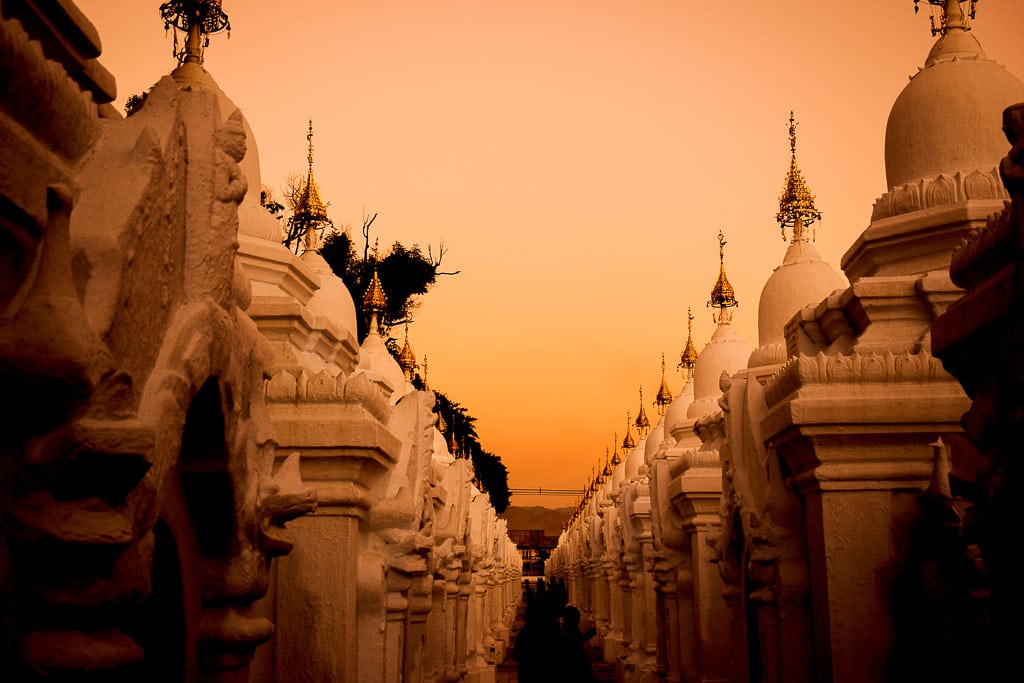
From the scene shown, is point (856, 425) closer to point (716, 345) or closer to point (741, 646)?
point (741, 646)

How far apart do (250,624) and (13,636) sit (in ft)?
6.73

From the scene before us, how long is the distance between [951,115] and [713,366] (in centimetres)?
800

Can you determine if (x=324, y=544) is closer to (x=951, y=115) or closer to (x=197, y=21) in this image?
(x=197, y=21)

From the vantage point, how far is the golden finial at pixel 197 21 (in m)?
9.14

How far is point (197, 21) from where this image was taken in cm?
912

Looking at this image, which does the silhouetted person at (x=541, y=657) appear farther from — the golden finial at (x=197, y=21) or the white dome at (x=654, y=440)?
the golden finial at (x=197, y=21)

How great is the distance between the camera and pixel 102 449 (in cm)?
316

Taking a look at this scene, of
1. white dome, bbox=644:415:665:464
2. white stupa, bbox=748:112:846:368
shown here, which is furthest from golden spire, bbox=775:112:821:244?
white dome, bbox=644:415:665:464

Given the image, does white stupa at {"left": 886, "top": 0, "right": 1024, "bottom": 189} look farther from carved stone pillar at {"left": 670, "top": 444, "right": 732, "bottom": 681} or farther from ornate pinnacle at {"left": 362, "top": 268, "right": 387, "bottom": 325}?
ornate pinnacle at {"left": 362, "top": 268, "right": 387, "bottom": 325}

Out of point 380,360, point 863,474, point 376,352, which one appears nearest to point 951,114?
point 863,474

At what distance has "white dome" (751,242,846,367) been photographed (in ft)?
43.3

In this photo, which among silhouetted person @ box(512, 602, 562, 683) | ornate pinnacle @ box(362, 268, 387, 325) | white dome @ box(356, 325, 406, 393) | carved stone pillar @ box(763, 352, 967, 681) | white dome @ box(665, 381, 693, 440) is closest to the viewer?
carved stone pillar @ box(763, 352, 967, 681)

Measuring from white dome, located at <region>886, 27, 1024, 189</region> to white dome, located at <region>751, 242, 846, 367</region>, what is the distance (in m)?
2.81

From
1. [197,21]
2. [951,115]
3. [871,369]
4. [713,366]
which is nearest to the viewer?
[871,369]
